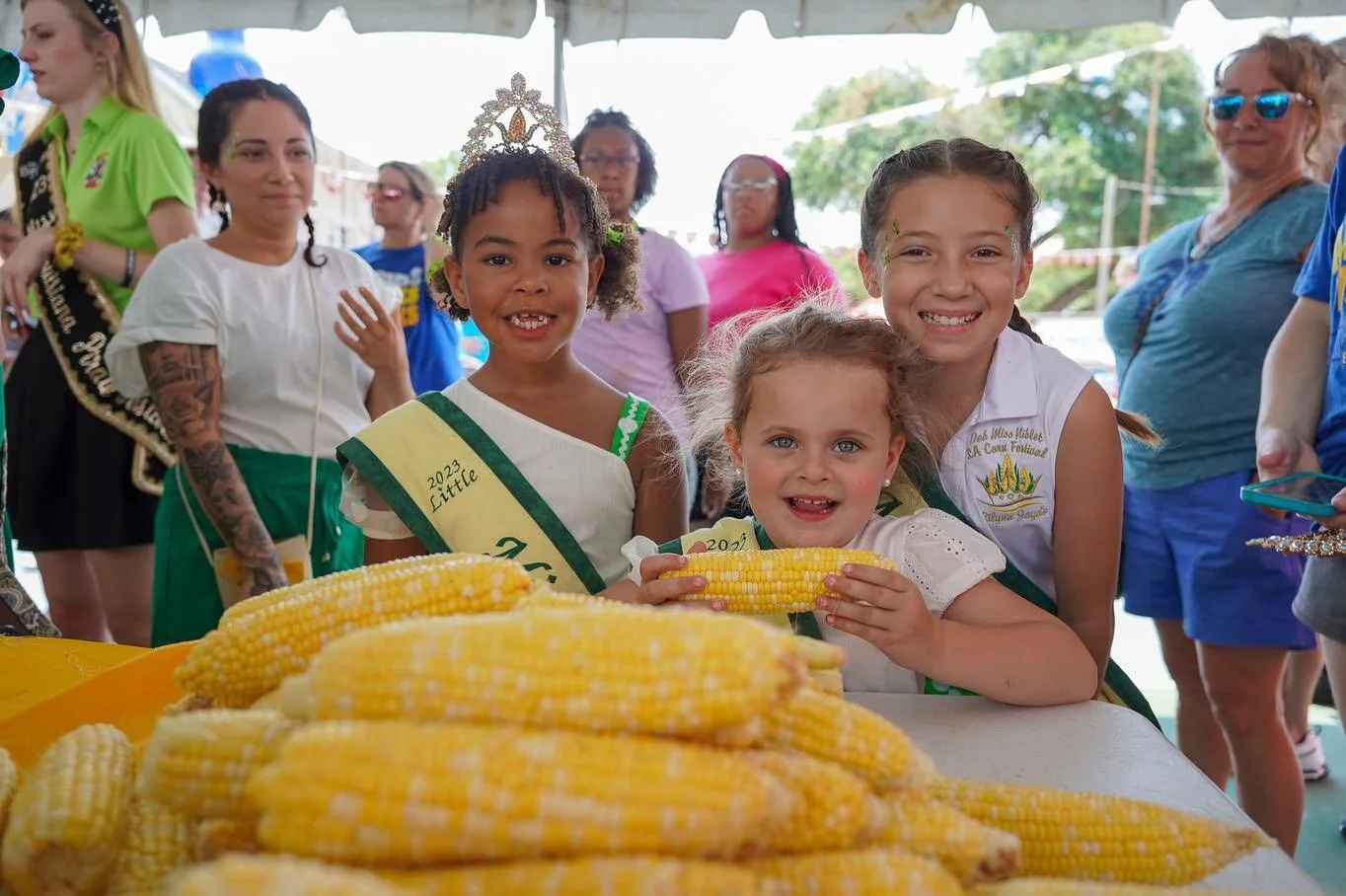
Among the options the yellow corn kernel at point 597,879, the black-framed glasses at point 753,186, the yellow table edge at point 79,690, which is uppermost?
the black-framed glasses at point 753,186

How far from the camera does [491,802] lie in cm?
73

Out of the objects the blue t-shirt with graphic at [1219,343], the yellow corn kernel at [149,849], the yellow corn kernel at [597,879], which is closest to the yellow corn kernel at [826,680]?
the yellow corn kernel at [597,879]

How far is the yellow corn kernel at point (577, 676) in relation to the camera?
0.79 m

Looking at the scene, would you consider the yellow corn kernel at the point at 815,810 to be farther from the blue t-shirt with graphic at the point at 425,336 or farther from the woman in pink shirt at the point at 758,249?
the blue t-shirt with graphic at the point at 425,336

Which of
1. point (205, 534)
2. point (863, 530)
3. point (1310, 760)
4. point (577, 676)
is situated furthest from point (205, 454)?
point (1310, 760)

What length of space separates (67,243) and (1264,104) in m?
3.54

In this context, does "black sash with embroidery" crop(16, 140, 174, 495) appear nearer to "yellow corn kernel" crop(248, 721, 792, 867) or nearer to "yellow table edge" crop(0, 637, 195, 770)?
"yellow table edge" crop(0, 637, 195, 770)

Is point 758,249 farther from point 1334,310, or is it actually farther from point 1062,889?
point 1062,889

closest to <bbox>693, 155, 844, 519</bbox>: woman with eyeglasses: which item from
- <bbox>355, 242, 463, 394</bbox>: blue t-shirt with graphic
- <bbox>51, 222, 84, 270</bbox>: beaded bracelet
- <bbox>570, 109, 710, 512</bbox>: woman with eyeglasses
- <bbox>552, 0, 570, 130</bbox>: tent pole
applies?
<bbox>570, 109, 710, 512</bbox>: woman with eyeglasses

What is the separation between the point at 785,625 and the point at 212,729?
987 millimetres

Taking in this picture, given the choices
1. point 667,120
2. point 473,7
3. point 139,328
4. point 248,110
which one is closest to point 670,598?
point 139,328

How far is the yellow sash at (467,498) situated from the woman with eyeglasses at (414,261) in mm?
2309

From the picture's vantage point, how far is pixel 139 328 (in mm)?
2682

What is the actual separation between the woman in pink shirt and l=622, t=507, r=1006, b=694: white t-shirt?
2.58 meters
